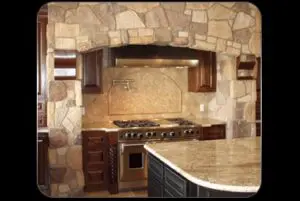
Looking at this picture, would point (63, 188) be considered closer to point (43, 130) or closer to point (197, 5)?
point (43, 130)

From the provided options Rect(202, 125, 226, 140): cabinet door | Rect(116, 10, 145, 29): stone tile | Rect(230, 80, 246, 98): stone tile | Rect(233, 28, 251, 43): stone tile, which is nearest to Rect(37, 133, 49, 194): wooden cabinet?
Rect(116, 10, 145, 29): stone tile

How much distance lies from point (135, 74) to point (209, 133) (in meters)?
1.33

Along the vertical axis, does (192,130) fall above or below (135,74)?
below

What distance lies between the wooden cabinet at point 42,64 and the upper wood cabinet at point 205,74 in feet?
6.80

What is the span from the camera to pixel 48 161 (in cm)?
393

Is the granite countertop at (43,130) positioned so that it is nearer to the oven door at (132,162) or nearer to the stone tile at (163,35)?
the oven door at (132,162)

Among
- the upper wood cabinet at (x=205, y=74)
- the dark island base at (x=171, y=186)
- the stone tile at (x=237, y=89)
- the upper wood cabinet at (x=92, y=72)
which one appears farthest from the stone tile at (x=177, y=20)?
the dark island base at (x=171, y=186)

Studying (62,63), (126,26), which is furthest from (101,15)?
(62,63)

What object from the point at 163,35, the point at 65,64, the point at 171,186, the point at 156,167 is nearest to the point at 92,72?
the point at 65,64

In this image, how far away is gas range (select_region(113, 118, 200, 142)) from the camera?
13.5ft

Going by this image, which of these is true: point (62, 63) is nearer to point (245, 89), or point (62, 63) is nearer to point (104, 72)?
point (104, 72)

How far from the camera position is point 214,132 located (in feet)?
15.1

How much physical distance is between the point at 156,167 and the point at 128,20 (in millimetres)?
Result: 1998

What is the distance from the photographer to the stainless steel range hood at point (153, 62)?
4.29 metres
